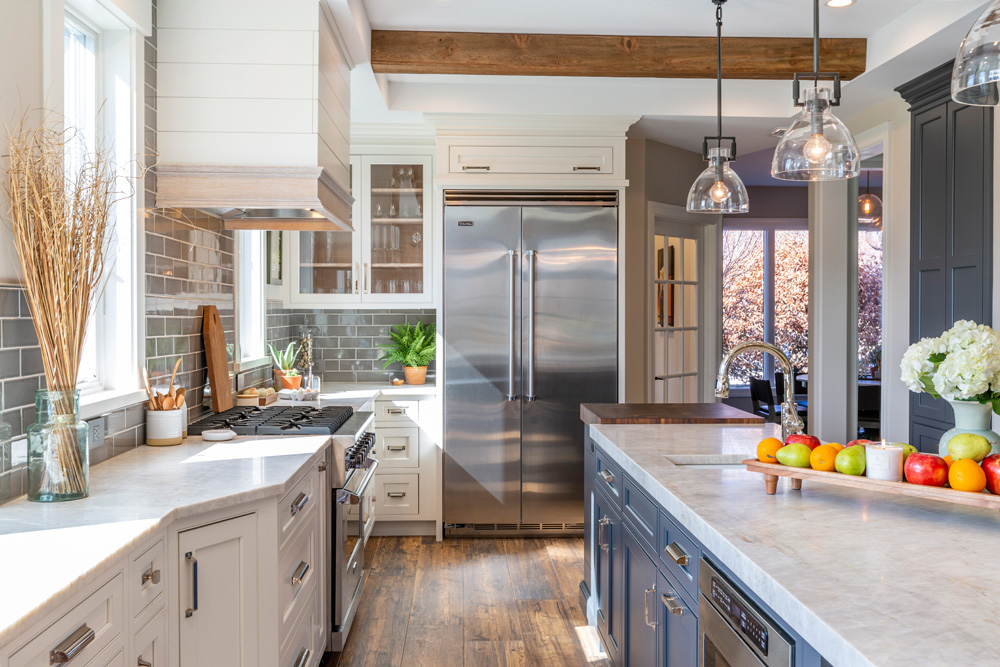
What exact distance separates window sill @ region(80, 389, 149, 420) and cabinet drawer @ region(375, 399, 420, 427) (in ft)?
6.59

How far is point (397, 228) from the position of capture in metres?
4.88

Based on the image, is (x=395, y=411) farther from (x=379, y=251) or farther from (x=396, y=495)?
(x=379, y=251)

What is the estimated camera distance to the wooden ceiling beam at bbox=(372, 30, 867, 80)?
3.79m

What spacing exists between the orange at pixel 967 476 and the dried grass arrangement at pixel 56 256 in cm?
205

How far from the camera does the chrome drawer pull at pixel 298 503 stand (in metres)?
2.35

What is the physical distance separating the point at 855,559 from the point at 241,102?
8.57 ft

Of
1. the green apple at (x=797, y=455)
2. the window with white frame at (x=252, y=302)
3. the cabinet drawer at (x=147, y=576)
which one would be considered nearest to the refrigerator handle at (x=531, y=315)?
the window with white frame at (x=252, y=302)

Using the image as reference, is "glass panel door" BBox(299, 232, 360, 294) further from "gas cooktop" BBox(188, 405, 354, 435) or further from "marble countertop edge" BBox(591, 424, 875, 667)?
"marble countertop edge" BBox(591, 424, 875, 667)

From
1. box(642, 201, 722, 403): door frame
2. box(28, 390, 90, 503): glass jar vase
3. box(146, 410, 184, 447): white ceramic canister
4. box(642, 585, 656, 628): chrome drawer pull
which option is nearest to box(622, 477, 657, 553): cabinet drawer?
box(642, 585, 656, 628): chrome drawer pull

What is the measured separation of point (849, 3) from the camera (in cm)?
333

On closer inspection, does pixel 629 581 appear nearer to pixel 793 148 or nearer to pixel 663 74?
pixel 793 148

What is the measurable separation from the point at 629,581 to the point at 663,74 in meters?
2.67

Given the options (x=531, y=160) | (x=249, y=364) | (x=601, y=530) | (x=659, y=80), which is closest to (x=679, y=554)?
(x=601, y=530)

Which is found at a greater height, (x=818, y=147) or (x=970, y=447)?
(x=818, y=147)
